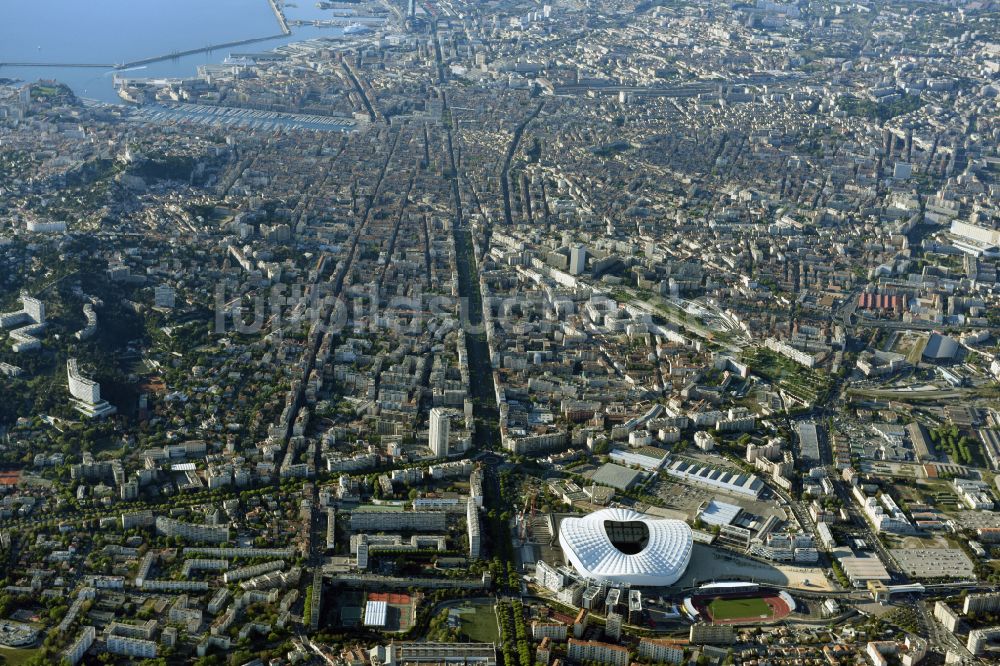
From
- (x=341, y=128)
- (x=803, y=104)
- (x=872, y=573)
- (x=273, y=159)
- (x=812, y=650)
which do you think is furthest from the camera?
(x=803, y=104)

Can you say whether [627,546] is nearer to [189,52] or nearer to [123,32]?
[189,52]

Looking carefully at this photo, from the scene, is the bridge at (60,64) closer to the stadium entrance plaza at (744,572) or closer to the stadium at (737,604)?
the stadium entrance plaza at (744,572)

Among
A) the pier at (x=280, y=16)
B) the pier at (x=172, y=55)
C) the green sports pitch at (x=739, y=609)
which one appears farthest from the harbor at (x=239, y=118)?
the green sports pitch at (x=739, y=609)

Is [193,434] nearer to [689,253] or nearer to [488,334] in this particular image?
[488,334]

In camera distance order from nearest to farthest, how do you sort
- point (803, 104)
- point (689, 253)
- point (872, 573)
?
point (872, 573)
point (689, 253)
point (803, 104)

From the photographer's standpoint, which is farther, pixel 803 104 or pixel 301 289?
pixel 803 104

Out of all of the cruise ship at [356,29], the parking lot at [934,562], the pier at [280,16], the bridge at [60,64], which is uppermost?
the parking lot at [934,562]

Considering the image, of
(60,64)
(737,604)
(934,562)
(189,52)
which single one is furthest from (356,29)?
(737,604)

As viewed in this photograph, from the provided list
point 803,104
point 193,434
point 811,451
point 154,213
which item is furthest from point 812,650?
point 803,104
